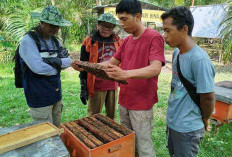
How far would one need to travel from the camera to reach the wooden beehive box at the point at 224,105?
3.68 meters

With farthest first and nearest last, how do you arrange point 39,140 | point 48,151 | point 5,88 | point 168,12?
point 5,88, point 168,12, point 39,140, point 48,151

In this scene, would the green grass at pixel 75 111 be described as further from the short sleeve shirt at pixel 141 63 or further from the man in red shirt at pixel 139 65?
the short sleeve shirt at pixel 141 63

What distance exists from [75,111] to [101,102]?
185cm

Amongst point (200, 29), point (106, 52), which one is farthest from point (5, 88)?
point (200, 29)

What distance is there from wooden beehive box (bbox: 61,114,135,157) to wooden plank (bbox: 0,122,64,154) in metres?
0.30

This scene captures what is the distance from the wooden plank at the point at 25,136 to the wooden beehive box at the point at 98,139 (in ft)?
0.99

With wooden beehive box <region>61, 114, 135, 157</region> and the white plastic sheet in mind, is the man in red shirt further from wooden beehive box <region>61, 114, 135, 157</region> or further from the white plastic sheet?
the white plastic sheet

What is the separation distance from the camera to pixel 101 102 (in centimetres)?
370

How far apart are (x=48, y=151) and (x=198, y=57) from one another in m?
1.62

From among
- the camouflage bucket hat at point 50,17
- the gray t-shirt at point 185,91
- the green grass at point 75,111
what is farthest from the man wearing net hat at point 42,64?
the green grass at point 75,111

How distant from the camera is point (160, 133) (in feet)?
13.9

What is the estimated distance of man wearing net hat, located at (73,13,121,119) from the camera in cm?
348

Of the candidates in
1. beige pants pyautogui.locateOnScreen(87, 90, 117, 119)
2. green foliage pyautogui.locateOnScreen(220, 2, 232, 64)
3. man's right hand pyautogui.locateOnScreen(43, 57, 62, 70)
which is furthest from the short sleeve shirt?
green foliage pyautogui.locateOnScreen(220, 2, 232, 64)

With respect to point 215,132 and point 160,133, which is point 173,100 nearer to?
point 160,133
